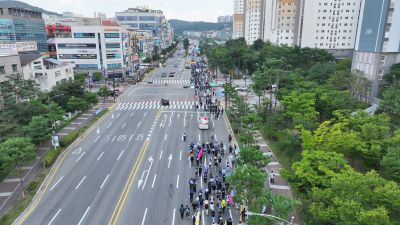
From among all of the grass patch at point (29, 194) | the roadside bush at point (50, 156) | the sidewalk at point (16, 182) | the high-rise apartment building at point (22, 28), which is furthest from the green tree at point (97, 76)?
the roadside bush at point (50, 156)

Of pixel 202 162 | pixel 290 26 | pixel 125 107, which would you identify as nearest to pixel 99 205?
pixel 202 162

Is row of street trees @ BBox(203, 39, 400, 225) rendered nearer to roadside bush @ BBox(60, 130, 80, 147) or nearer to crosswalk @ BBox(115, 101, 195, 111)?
crosswalk @ BBox(115, 101, 195, 111)

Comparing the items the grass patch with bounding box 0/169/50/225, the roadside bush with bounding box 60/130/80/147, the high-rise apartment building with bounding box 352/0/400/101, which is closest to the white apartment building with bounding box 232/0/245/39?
the high-rise apartment building with bounding box 352/0/400/101

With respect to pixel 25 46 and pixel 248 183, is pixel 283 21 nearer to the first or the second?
pixel 25 46

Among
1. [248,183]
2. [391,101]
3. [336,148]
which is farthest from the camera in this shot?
[391,101]

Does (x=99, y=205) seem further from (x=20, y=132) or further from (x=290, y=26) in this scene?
(x=290, y=26)

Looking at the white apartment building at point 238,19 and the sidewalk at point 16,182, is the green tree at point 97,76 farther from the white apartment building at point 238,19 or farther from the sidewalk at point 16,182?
the white apartment building at point 238,19

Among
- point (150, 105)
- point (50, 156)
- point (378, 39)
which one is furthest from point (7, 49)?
point (378, 39)
